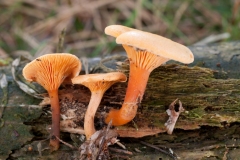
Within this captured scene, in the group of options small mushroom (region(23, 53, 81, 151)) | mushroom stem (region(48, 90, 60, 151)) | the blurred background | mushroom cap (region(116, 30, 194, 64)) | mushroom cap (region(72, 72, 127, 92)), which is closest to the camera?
mushroom cap (region(116, 30, 194, 64))

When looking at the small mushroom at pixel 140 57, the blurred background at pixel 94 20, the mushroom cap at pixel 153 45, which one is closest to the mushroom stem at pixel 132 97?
the small mushroom at pixel 140 57

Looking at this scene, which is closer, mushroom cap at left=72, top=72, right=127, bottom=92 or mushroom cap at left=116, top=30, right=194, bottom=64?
mushroom cap at left=116, top=30, right=194, bottom=64

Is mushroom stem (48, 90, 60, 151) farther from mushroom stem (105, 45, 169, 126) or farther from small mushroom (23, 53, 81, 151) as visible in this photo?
mushroom stem (105, 45, 169, 126)

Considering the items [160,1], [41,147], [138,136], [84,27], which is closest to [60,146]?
[41,147]

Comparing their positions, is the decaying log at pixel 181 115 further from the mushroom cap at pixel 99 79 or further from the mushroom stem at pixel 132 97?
the mushroom cap at pixel 99 79

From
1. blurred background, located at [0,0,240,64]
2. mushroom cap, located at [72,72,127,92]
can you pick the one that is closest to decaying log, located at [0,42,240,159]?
mushroom cap, located at [72,72,127,92]

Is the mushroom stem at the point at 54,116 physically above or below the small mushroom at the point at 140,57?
below

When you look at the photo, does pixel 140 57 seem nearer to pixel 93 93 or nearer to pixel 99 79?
pixel 99 79

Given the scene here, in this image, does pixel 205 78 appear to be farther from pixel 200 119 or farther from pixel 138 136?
pixel 138 136
